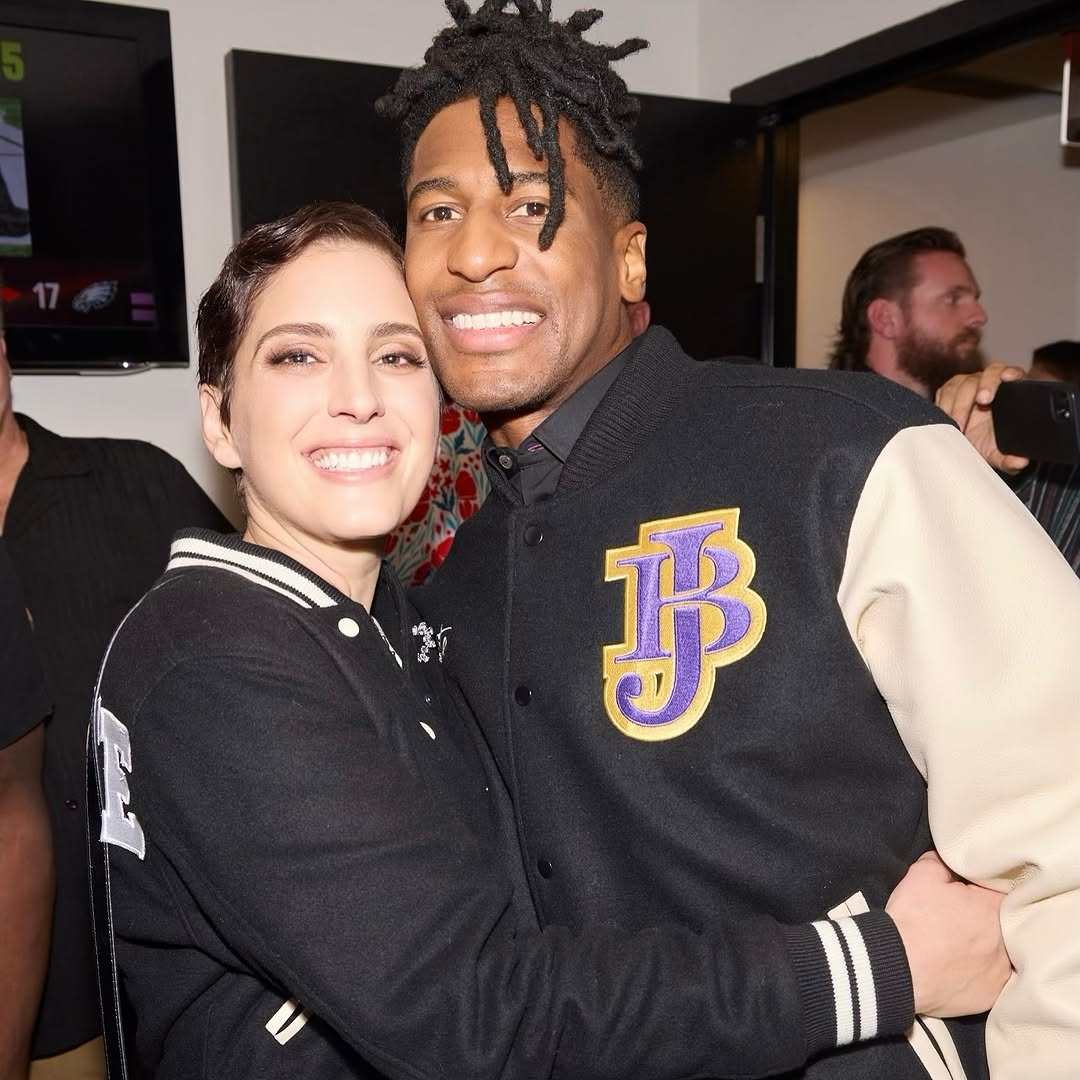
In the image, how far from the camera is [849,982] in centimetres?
108

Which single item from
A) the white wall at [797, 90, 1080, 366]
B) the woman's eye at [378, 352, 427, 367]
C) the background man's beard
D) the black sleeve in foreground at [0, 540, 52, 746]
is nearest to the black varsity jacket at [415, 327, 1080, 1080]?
the woman's eye at [378, 352, 427, 367]

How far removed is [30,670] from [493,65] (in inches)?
41.5

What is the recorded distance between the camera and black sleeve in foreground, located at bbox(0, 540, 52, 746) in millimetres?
1655

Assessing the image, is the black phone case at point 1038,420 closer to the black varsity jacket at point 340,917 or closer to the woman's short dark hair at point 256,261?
the black varsity jacket at point 340,917

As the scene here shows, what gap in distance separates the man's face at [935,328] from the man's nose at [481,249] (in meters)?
2.93

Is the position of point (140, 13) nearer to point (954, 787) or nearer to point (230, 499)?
point (230, 499)

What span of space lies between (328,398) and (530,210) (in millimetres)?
343

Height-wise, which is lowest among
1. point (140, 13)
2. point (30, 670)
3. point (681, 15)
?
point (30, 670)

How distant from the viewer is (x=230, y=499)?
10.1 ft

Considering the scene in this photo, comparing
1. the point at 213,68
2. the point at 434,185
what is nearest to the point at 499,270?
the point at 434,185

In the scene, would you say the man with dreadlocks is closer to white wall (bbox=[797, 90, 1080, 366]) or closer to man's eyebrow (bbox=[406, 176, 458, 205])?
man's eyebrow (bbox=[406, 176, 458, 205])

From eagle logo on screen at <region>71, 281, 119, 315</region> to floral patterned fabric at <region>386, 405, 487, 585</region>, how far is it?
89 cm

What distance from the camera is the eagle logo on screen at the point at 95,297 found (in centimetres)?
282

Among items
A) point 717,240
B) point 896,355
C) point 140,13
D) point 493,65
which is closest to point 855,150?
point 896,355
